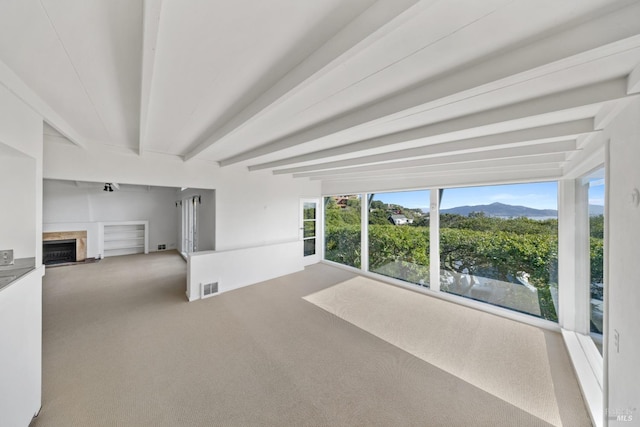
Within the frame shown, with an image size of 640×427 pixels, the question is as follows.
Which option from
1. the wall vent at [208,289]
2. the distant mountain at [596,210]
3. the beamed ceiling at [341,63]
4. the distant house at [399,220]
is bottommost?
Answer: the wall vent at [208,289]

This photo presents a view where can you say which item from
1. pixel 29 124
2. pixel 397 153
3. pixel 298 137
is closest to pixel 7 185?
pixel 29 124

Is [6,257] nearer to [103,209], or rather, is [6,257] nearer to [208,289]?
[208,289]

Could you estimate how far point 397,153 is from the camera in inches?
104

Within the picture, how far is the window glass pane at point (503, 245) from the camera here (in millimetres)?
3023

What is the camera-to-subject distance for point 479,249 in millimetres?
3574

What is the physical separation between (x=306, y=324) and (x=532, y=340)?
2812 mm

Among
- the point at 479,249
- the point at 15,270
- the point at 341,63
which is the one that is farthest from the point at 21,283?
the point at 479,249

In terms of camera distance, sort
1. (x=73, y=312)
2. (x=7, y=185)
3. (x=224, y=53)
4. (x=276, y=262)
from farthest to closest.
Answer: (x=276, y=262)
(x=73, y=312)
(x=7, y=185)
(x=224, y=53)

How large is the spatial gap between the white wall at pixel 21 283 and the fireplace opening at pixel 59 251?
22.2 ft

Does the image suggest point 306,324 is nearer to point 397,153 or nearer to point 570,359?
point 397,153

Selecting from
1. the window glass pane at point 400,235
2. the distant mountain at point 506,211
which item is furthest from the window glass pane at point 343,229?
the distant mountain at point 506,211

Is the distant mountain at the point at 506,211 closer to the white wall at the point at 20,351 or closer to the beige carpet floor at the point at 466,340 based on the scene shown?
the beige carpet floor at the point at 466,340

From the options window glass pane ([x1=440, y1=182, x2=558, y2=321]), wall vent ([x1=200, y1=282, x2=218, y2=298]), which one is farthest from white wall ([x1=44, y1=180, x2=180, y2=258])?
window glass pane ([x1=440, y1=182, x2=558, y2=321])

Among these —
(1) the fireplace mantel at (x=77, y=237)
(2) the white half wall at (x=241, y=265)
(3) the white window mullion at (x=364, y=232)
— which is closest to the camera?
(2) the white half wall at (x=241, y=265)
